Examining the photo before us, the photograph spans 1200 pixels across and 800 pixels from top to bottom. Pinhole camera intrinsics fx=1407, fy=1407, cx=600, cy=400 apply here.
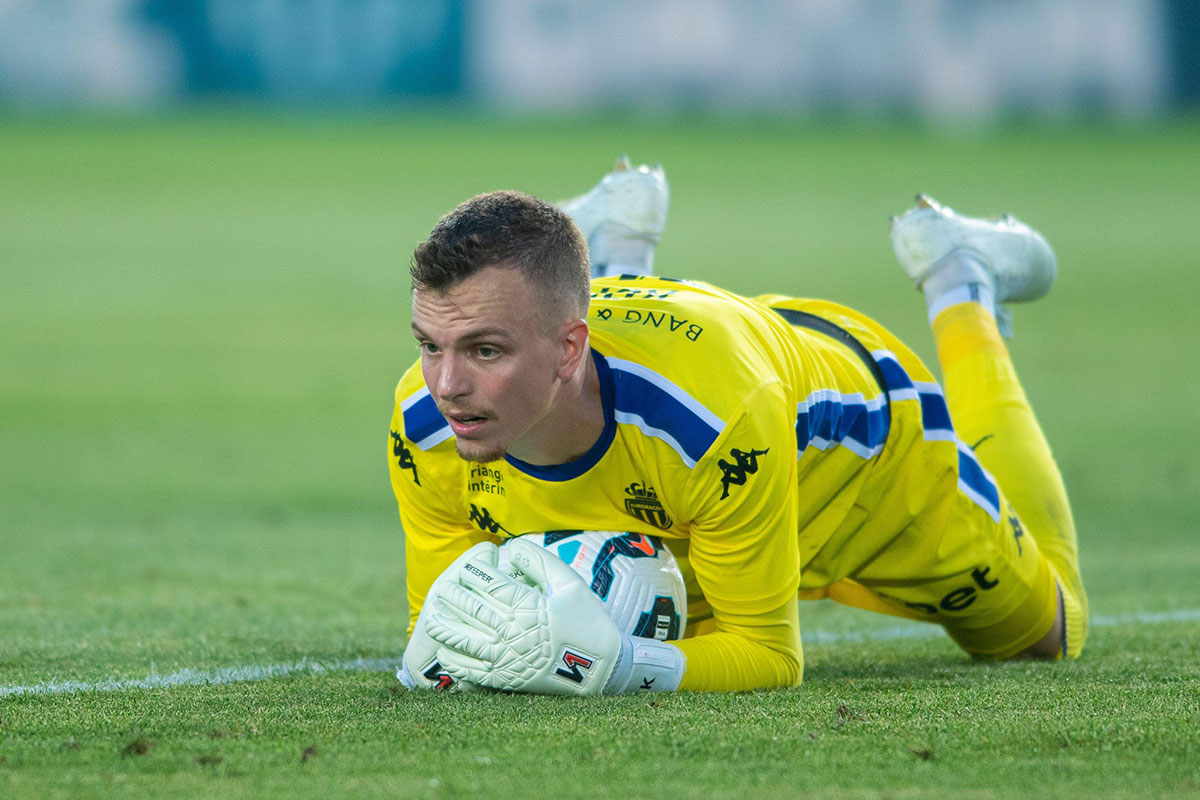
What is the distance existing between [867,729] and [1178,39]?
24836 millimetres

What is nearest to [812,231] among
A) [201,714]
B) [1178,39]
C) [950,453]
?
[1178,39]

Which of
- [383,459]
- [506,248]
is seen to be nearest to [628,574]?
[506,248]

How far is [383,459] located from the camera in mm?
9477

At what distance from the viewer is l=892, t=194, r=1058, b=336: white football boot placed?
202 inches

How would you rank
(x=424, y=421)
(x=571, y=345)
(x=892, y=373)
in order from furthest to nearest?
(x=892, y=373) < (x=424, y=421) < (x=571, y=345)

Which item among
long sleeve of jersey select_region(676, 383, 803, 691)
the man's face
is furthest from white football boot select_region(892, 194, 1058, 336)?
the man's face

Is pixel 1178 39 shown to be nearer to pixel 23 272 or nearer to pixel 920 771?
pixel 23 272

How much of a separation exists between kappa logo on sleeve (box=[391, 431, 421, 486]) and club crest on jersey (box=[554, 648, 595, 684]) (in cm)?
68

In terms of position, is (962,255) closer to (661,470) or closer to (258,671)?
(661,470)

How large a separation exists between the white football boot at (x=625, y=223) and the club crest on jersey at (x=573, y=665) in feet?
7.47

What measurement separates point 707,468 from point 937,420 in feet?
3.79

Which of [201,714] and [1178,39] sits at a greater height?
[1178,39]

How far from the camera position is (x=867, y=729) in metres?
3.02

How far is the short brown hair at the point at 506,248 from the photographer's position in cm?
307
